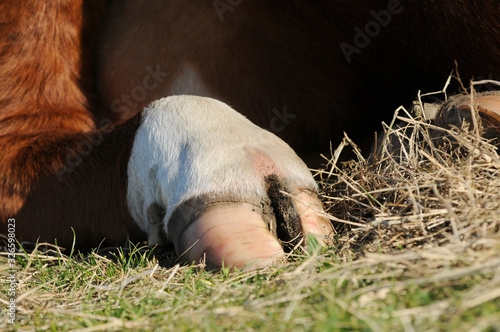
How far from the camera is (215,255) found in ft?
3.04

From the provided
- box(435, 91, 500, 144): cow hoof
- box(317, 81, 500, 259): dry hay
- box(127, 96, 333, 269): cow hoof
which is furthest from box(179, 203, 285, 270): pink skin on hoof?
box(435, 91, 500, 144): cow hoof

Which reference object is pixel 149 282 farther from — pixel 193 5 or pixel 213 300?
pixel 193 5

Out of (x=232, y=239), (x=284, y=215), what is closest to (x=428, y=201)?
(x=284, y=215)

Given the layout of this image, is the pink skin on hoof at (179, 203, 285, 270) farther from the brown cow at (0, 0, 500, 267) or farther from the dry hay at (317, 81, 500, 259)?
the dry hay at (317, 81, 500, 259)

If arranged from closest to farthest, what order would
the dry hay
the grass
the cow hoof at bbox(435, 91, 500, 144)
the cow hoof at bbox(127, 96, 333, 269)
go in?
the grass
the dry hay
the cow hoof at bbox(127, 96, 333, 269)
the cow hoof at bbox(435, 91, 500, 144)

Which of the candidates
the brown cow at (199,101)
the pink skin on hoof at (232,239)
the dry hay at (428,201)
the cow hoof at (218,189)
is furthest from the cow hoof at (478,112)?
the pink skin on hoof at (232,239)

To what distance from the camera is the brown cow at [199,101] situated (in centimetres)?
101

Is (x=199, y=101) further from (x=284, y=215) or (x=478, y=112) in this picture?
(x=478, y=112)

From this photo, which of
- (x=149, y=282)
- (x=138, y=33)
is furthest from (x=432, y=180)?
(x=138, y=33)

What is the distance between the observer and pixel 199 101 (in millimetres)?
1217

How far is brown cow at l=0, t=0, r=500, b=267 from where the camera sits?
39.8 inches

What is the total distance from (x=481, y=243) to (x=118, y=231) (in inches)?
31.3

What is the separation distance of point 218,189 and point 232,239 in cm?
11

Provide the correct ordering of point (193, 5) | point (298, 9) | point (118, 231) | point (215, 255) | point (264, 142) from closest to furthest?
point (215, 255)
point (264, 142)
point (118, 231)
point (298, 9)
point (193, 5)
